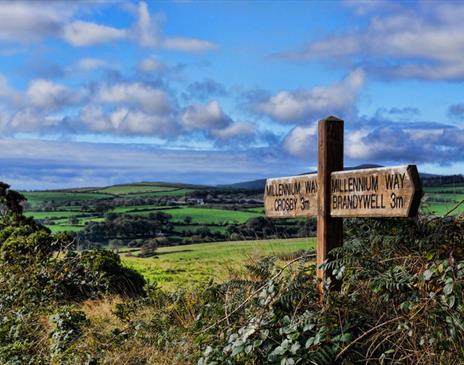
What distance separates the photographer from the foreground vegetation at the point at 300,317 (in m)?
6.72

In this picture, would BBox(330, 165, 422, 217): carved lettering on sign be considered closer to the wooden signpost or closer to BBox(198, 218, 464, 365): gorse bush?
the wooden signpost

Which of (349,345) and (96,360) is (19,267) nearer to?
(96,360)

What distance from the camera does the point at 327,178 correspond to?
8.67 m

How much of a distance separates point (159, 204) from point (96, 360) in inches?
983

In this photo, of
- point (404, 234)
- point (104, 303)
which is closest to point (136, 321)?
point (104, 303)

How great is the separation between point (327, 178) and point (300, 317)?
211 centimetres

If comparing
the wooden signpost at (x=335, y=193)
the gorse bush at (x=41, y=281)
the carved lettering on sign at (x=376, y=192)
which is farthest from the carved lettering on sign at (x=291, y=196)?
the gorse bush at (x=41, y=281)

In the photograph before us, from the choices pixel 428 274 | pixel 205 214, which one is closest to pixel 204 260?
pixel 428 274

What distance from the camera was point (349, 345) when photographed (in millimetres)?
6551

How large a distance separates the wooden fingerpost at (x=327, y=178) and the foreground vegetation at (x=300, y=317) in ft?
0.61

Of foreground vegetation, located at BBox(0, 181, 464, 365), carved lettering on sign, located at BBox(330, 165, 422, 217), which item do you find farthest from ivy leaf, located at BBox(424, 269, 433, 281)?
carved lettering on sign, located at BBox(330, 165, 422, 217)

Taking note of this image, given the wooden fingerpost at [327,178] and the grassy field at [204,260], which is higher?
the wooden fingerpost at [327,178]

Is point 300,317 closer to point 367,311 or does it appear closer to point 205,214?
point 367,311

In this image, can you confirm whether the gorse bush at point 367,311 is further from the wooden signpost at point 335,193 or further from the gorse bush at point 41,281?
the gorse bush at point 41,281
